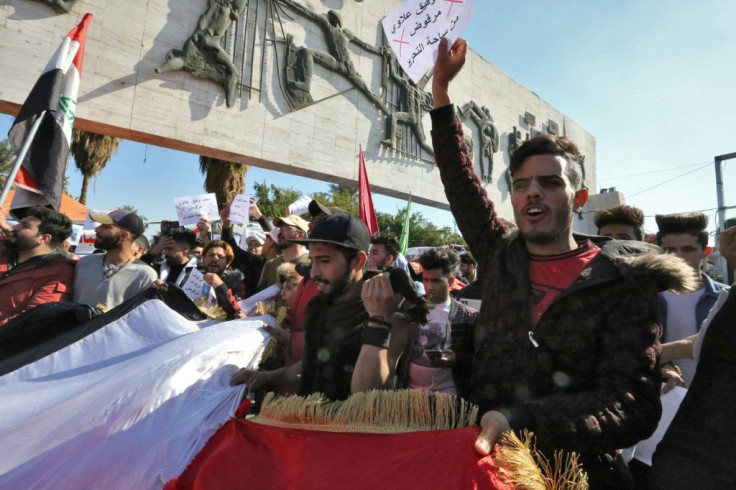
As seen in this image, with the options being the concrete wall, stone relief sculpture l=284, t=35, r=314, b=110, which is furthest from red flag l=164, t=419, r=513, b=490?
stone relief sculpture l=284, t=35, r=314, b=110

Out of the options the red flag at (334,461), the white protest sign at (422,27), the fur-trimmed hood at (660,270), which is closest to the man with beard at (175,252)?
the red flag at (334,461)

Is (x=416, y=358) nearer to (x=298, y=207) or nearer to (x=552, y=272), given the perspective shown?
(x=552, y=272)

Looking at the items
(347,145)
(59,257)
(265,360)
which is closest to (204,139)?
(347,145)

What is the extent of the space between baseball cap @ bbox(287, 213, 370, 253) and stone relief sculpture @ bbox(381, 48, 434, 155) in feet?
35.9

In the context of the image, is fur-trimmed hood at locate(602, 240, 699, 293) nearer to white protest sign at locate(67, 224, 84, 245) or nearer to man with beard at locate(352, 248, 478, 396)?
man with beard at locate(352, 248, 478, 396)

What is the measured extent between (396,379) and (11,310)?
3216 millimetres

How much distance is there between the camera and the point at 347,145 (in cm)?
1206

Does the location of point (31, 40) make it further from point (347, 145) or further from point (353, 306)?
point (353, 306)

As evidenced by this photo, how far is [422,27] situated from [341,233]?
1.13 m

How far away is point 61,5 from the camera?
7.80 m

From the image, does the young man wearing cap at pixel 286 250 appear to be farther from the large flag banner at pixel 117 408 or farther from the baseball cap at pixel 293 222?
the large flag banner at pixel 117 408

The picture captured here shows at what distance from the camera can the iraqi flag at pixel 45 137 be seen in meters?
4.75

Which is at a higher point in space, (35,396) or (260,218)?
(260,218)

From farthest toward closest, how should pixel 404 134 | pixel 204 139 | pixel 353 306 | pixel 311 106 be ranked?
pixel 404 134 < pixel 311 106 < pixel 204 139 < pixel 353 306
